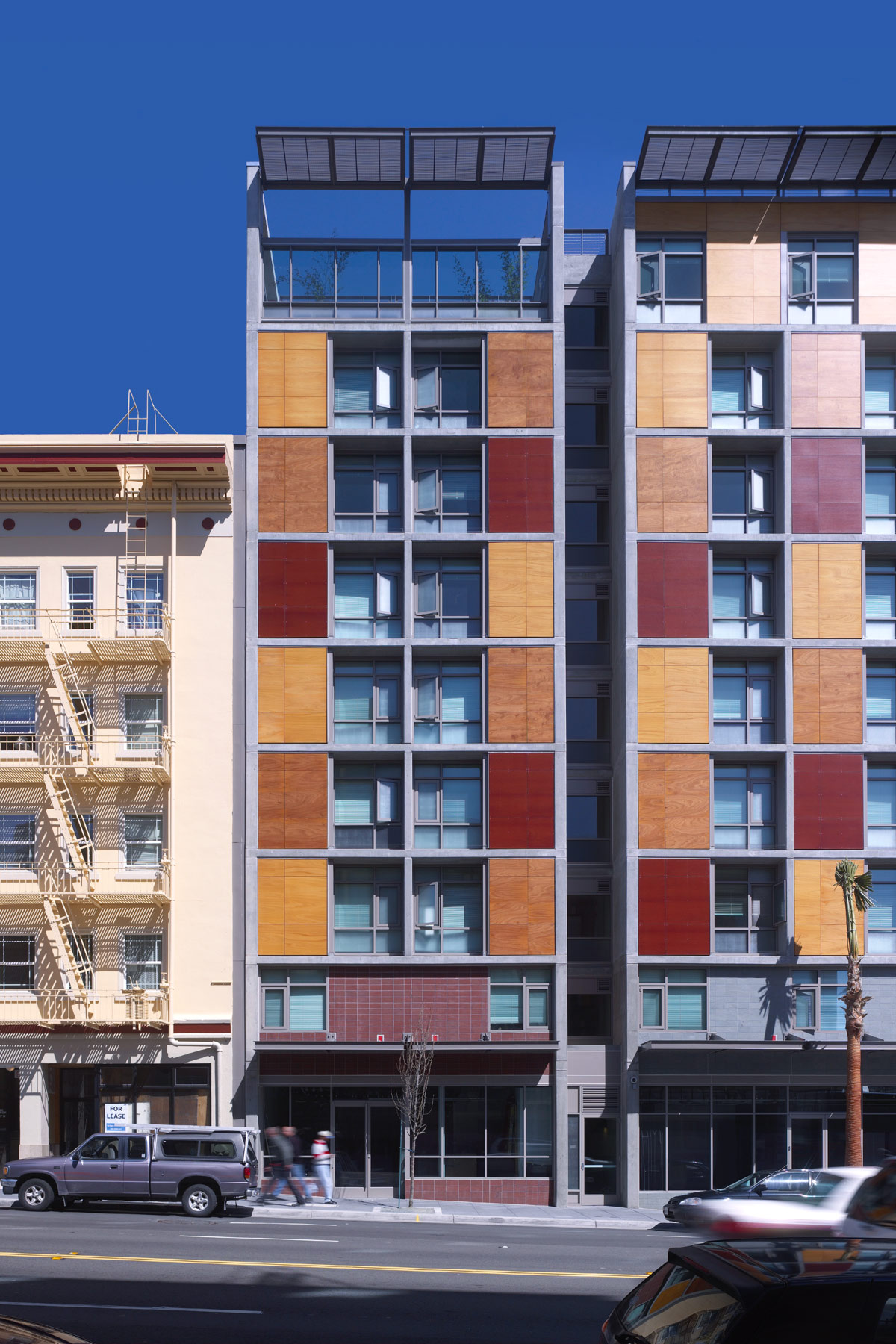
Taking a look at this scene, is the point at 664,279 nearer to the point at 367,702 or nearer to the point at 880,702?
the point at 880,702

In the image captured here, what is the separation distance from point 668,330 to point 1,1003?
25.4m

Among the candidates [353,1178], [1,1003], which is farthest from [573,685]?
[1,1003]

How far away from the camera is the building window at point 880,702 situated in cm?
3619

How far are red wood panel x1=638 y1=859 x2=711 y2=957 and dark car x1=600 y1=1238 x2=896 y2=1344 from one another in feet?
91.5

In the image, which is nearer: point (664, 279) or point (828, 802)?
point (828, 802)

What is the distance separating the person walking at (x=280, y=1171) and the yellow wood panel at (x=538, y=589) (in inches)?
564

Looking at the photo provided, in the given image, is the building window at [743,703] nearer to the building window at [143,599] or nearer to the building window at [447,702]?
the building window at [447,702]

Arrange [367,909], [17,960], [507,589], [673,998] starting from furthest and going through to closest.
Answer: [507,589] → [367,909] → [673,998] → [17,960]

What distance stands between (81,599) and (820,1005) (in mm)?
22484

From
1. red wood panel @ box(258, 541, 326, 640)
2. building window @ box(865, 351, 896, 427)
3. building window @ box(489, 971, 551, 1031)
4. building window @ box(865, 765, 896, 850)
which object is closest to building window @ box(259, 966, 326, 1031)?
building window @ box(489, 971, 551, 1031)

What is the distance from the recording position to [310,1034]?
112ft

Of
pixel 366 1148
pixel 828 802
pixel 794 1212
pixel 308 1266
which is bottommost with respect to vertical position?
pixel 366 1148

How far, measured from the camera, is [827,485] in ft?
120

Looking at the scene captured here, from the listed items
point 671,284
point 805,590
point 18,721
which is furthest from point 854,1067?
point 18,721
